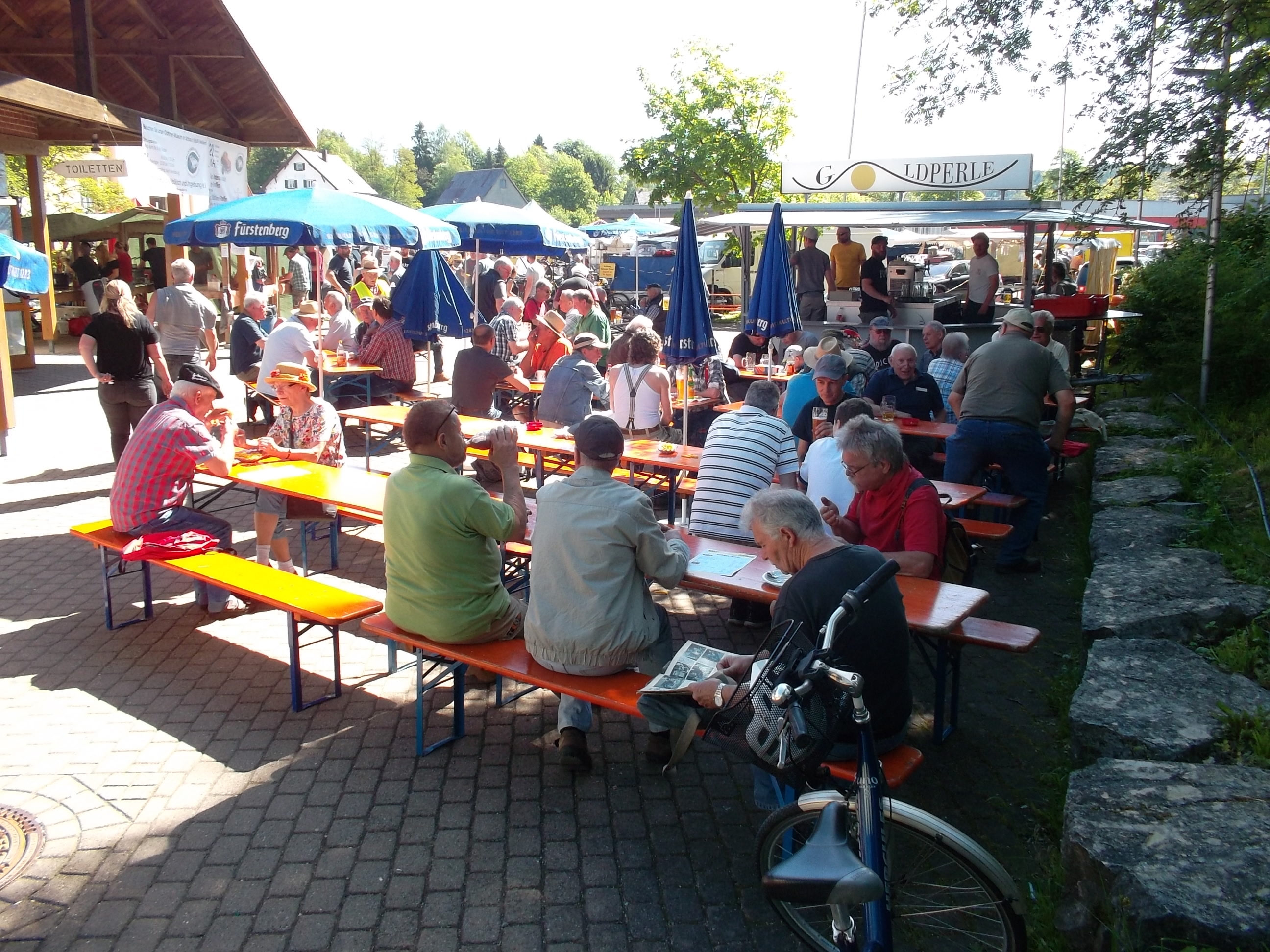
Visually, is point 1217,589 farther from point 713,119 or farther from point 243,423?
point 713,119

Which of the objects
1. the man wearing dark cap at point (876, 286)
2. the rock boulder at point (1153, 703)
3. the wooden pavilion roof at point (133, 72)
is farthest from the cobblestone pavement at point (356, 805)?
the man wearing dark cap at point (876, 286)

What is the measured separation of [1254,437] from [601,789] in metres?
5.90

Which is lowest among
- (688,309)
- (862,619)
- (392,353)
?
(862,619)

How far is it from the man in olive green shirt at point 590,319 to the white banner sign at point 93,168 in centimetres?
526

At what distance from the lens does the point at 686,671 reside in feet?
11.8

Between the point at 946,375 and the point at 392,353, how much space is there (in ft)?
18.8

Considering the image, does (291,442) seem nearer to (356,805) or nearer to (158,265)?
(356,805)

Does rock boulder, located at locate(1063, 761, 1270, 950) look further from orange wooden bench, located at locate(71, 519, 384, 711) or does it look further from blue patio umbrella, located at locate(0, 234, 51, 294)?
blue patio umbrella, located at locate(0, 234, 51, 294)

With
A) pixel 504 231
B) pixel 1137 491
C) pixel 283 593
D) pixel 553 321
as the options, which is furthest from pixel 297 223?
pixel 1137 491

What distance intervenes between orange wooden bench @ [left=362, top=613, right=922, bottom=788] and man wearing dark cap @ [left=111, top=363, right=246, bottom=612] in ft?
5.21

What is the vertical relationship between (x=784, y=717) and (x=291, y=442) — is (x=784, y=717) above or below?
below

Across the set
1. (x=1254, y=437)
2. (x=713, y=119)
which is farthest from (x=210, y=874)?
(x=713, y=119)

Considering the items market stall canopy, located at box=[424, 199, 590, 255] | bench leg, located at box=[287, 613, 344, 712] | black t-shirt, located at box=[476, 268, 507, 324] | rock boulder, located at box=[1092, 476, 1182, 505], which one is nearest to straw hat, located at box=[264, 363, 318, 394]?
bench leg, located at box=[287, 613, 344, 712]

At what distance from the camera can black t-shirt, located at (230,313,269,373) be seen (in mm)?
10406
